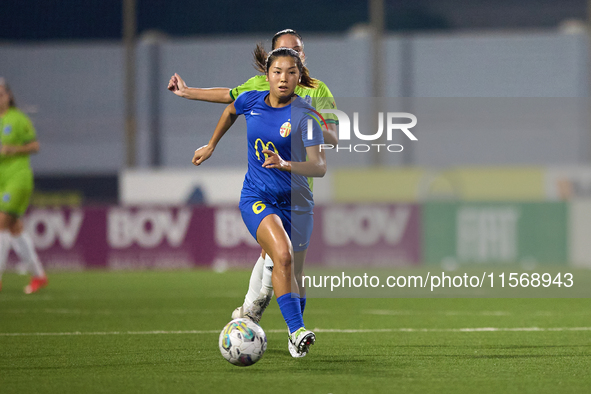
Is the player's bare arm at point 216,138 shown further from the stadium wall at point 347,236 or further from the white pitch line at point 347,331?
the stadium wall at point 347,236

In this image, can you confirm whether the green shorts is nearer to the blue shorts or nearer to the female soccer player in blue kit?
the female soccer player in blue kit

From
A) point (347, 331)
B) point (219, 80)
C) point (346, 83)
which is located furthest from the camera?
point (346, 83)

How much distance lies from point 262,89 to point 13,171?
5142mm

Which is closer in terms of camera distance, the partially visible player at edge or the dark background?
the partially visible player at edge

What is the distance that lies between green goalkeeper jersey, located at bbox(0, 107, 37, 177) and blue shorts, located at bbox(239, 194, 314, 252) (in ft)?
17.6

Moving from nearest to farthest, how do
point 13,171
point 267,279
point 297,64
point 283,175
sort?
point 297,64 < point 283,175 < point 267,279 < point 13,171

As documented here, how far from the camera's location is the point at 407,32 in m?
25.0

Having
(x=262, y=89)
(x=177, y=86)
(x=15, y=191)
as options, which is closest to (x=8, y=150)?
(x=15, y=191)

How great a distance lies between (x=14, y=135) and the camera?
10.4 meters

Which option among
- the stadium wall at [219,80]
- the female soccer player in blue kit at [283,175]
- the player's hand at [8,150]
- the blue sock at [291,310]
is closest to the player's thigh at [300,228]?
the female soccer player in blue kit at [283,175]

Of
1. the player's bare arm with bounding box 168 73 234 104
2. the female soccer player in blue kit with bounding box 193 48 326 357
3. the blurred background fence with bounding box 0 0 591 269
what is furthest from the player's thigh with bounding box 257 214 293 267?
the blurred background fence with bounding box 0 0 591 269

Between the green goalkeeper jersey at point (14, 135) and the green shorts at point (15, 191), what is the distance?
2.6 inches

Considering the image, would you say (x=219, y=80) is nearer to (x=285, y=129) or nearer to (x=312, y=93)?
(x=312, y=93)

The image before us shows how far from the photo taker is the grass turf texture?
4816 mm
